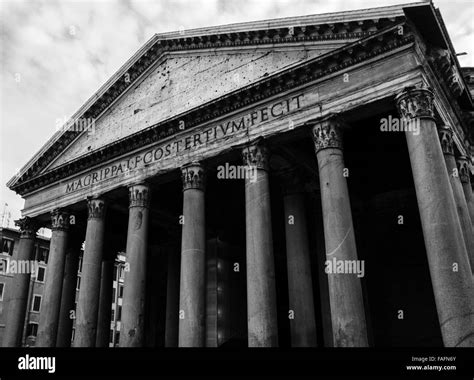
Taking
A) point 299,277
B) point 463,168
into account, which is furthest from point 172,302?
point 463,168

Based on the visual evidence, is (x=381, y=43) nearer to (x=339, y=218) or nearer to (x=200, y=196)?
(x=339, y=218)

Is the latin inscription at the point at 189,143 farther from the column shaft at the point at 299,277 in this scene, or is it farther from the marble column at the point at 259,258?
the column shaft at the point at 299,277

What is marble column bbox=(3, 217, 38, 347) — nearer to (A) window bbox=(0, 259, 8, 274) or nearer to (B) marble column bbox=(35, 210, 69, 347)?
(B) marble column bbox=(35, 210, 69, 347)

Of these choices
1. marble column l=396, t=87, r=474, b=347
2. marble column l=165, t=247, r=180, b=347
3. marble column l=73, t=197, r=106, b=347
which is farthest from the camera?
marble column l=165, t=247, r=180, b=347

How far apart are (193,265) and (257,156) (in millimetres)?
3646

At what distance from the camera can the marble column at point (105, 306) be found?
1938 centimetres

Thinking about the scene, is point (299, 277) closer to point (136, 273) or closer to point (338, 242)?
point (338, 242)

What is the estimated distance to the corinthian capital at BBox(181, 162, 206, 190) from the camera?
1326cm

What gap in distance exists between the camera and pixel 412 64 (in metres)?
10.1

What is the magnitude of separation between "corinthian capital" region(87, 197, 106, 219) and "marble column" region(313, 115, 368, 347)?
28.1 feet

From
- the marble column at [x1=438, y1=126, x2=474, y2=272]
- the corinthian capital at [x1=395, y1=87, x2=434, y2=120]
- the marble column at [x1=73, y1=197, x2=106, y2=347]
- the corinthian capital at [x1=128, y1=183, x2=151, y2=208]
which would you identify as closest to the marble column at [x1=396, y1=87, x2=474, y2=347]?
the corinthian capital at [x1=395, y1=87, x2=434, y2=120]

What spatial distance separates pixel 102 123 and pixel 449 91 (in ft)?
41.4

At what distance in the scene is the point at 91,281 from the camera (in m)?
14.6

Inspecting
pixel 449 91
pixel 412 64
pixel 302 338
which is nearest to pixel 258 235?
pixel 302 338
